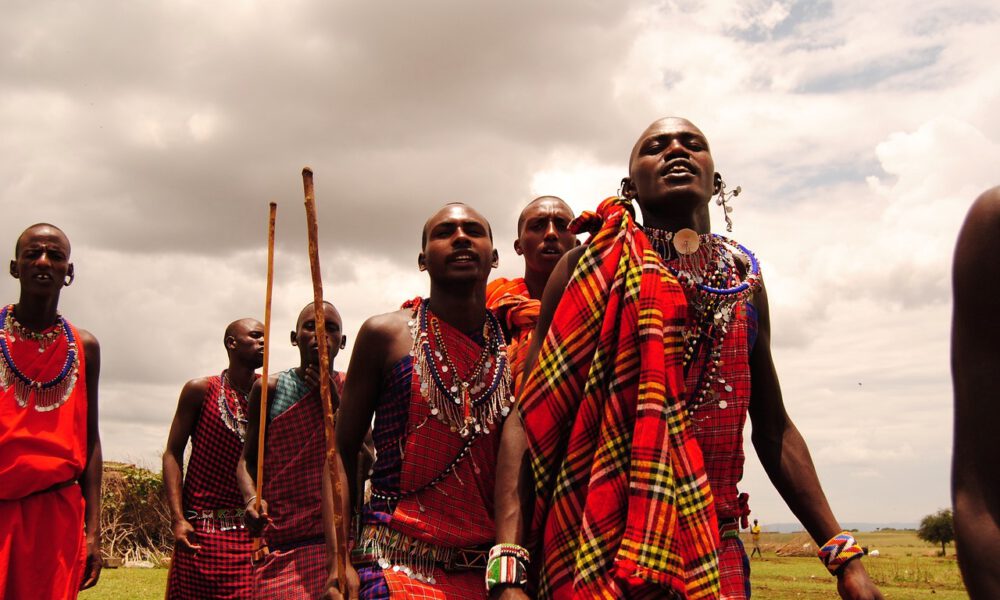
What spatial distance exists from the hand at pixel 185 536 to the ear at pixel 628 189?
5.29 metres

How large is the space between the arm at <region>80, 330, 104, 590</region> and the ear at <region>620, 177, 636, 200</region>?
4244 mm

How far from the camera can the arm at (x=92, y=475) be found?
6434 mm

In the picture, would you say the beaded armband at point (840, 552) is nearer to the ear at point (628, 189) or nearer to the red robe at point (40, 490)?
the ear at point (628, 189)

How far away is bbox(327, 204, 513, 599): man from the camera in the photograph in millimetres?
3900

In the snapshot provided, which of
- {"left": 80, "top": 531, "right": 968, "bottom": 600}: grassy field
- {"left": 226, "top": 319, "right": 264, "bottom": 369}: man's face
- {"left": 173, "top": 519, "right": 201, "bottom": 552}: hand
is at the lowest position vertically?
{"left": 80, "top": 531, "right": 968, "bottom": 600}: grassy field

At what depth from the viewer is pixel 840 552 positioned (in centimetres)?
340

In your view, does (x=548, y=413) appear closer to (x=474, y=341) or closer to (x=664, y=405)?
(x=664, y=405)

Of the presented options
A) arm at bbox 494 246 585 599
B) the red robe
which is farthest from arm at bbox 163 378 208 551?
arm at bbox 494 246 585 599

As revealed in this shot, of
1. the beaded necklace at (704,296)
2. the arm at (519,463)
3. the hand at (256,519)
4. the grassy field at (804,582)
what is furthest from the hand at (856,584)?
the grassy field at (804,582)

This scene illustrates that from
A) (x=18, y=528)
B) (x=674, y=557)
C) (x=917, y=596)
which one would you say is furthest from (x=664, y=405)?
(x=917, y=596)

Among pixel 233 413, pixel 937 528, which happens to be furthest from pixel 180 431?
pixel 937 528

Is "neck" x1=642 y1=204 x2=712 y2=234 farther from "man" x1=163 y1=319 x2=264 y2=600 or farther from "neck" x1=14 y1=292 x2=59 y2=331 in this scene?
"man" x1=163 y1=319 x2=264 y2=600

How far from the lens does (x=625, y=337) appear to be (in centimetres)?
322

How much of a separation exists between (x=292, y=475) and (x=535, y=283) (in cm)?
251
